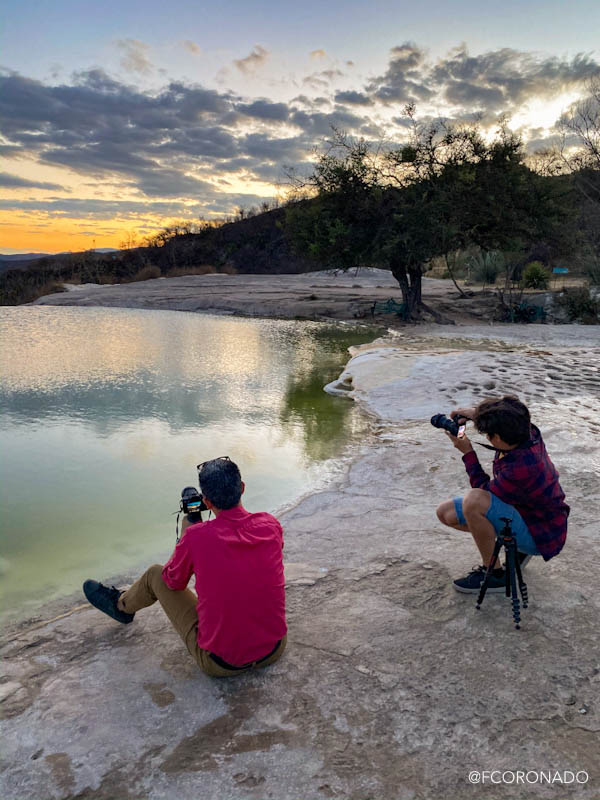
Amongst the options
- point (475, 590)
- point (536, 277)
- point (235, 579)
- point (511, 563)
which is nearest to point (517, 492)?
point (511, 563)

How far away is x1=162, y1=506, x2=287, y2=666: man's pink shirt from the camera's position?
233cm

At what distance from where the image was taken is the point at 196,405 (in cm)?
828

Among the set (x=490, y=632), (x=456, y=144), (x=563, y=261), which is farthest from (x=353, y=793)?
(x=563, y=261)

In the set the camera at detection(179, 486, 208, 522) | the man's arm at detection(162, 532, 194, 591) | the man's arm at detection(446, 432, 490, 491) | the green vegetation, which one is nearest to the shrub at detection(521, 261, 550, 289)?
the green vegetation

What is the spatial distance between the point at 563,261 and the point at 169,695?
31.6 metres

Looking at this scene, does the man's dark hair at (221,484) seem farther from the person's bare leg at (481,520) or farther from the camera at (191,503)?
the person's bare leg at (481,520)

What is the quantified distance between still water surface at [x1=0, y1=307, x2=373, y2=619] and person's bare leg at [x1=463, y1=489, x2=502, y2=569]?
2167mm

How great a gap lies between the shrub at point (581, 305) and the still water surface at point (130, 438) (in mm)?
9373

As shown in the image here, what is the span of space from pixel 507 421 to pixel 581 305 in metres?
18.2

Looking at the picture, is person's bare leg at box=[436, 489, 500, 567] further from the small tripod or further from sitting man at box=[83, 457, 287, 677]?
sitting man at box=[83, 457, 287, 677]

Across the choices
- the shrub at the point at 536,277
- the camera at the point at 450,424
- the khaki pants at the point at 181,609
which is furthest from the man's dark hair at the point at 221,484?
the shrub at the point at 536,277

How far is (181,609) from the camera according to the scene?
2586mm

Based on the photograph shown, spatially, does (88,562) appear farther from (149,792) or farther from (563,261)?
(563,261)

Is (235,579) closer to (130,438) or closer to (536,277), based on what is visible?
(130,438)
